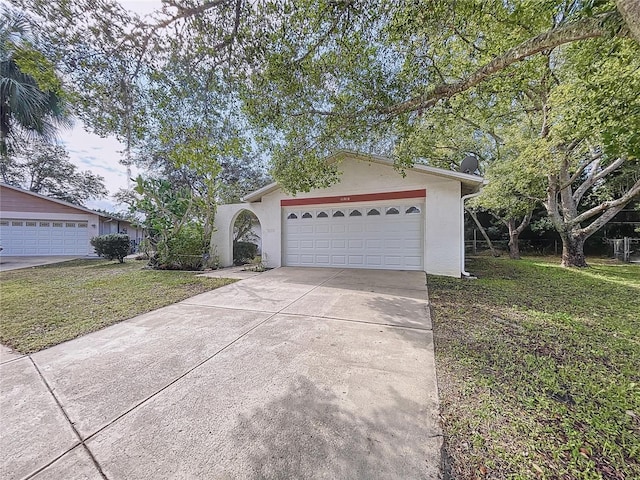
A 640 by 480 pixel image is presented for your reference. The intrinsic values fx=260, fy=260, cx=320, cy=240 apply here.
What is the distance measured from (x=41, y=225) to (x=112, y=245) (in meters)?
7.50

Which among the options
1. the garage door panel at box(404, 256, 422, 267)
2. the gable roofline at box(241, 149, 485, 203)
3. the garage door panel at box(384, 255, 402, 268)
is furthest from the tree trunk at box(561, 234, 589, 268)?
the garage door panel at box(384, 255, 402, 268)

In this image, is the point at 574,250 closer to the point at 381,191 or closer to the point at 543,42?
the point at 381,191

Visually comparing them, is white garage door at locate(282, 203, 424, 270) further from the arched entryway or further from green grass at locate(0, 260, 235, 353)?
green grass at locate(0, 260, 235, 353)

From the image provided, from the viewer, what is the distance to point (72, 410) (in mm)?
2090

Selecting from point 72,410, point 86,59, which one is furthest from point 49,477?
point 86,59

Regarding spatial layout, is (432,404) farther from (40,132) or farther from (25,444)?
(40,132)

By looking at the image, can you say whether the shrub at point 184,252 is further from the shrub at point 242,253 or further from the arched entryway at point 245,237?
the shrub at point 242,253

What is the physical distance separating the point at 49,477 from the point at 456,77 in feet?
29.1

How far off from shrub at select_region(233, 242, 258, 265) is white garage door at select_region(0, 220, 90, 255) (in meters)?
11.1

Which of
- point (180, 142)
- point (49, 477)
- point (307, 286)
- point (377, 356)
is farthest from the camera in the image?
point (307, 286)

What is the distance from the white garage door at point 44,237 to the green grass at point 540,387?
1990cm

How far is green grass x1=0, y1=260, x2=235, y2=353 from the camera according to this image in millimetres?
3670

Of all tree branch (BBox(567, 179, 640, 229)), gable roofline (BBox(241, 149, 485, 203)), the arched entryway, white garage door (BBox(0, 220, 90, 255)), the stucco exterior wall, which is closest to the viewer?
gable roofline (BBox(241, 149, 485, 203))

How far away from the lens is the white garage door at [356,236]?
852 centimetres
